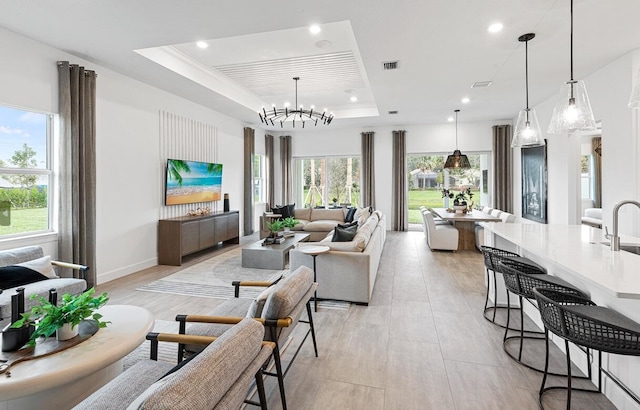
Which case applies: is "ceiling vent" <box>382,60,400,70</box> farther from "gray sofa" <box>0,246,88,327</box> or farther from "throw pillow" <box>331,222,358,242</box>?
"gray sofa" <box>0,246,88,327</box>

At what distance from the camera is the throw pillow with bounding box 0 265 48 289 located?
297 cm

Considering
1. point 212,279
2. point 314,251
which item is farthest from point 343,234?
point 212,279

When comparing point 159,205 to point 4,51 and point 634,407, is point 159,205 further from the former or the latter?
point 634,407

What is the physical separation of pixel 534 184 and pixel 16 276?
8.84 m

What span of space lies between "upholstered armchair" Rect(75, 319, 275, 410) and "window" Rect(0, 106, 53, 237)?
3.39 meters

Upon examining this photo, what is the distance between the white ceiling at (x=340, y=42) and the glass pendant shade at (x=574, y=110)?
3.54 ft

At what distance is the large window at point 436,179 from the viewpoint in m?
9.16

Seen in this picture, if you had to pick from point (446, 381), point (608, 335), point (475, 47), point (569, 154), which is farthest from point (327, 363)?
point (569, 154)

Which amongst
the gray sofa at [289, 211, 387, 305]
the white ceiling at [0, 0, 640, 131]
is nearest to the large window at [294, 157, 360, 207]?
the white ceiling at [0, 0, 640, 131]

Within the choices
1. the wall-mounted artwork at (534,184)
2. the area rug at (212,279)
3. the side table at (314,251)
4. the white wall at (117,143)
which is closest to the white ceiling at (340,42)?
the white wall at (117,143)

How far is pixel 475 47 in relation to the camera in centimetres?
399

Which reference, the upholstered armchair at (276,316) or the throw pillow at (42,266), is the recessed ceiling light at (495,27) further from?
the throw pillow at (42,266)

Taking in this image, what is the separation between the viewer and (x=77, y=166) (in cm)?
401

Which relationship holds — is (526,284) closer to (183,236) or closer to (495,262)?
(495,262)
